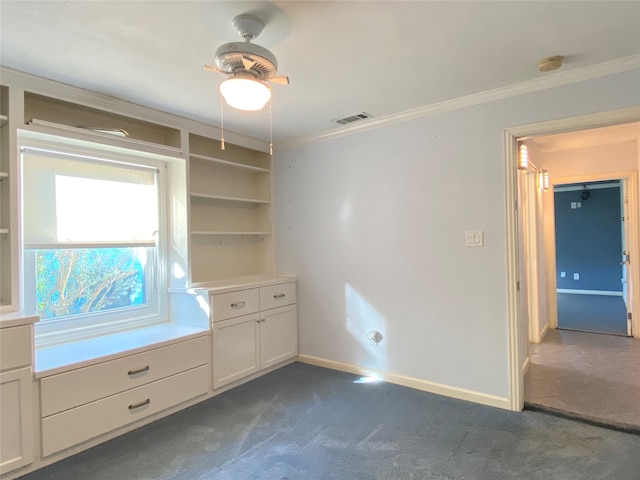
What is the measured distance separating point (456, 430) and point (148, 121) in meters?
3.23

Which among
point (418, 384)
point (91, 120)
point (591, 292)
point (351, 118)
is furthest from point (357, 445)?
point (591, 292)

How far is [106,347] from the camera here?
2621 millimetres

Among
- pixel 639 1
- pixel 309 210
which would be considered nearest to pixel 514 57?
pixel 639 1

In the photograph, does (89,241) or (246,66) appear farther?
(89,241)

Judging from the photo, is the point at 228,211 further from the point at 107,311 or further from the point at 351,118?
the point at 351,118

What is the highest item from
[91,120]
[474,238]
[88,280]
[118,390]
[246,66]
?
[91,120]

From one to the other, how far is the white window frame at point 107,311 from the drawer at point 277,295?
0.88 meters

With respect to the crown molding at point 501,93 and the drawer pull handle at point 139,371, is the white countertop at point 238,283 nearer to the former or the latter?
the drawer pull handle at point 139,371

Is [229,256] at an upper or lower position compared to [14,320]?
upper

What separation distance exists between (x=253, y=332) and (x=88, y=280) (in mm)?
1422

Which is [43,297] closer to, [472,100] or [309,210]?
[309,210]

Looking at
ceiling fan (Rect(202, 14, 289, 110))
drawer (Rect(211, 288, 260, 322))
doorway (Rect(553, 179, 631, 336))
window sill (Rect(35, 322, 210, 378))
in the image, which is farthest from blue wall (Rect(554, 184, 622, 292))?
ceiling fan (Rect(202, 14, 289, 110))

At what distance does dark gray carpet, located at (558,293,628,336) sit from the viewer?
5.11m

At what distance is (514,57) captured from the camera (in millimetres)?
2270
